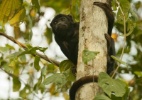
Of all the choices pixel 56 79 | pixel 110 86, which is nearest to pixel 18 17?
pixel 56 79

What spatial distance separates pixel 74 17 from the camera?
423 centimetres

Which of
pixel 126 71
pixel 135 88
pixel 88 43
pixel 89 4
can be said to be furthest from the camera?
pixel 126 71

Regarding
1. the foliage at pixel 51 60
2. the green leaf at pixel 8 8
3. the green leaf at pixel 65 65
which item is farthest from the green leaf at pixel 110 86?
the green leaf at pixel 8 8

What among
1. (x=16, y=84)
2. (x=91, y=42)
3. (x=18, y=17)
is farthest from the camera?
(x=16, y=84)

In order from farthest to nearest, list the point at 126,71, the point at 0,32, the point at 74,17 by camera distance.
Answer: the point at 126,71 < the point at 74,17 < the point at 0,32

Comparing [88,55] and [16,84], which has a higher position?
[88,55]

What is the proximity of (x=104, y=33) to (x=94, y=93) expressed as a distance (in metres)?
0.51

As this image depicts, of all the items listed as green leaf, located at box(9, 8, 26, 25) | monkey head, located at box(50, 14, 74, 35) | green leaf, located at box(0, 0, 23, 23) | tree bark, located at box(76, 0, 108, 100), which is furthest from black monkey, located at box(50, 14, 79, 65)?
tree bark, located at box(76, 0, 108, 100)

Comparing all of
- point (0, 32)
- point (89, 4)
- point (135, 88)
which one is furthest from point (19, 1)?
point (135, 88)

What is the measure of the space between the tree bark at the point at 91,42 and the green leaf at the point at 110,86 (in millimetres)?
81

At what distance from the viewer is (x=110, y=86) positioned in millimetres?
2459

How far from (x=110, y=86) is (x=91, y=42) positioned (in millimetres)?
378

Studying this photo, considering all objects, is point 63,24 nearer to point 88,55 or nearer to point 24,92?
point 24,92

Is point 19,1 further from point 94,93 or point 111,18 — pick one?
point 94,93
